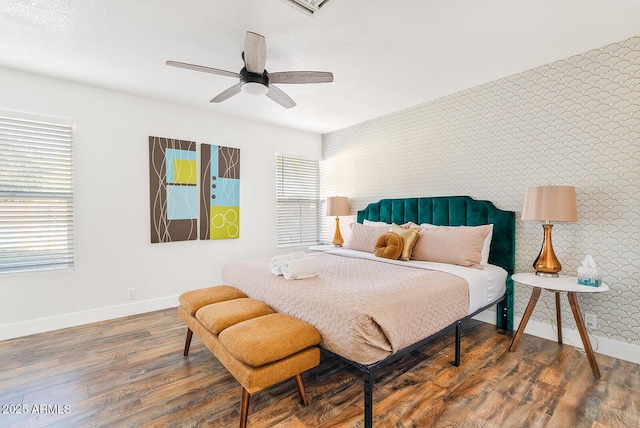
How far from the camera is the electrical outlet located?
2.52 m

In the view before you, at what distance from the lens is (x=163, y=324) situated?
3131 millimetres

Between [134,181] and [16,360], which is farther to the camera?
[134,181]

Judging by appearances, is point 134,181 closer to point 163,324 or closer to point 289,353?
point 163,324

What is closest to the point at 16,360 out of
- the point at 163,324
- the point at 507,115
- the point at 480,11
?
the point at 163,324

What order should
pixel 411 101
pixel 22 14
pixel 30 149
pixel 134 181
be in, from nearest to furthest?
pixel 22 14
pixel 30 149
pixel 134 181
pixel 411 101

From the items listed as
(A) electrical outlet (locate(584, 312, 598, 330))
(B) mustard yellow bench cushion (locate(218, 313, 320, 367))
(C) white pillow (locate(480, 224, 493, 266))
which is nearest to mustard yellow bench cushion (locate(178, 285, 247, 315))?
(B) mustard yellow bench cushion (locate(218, 313, 320, 367))

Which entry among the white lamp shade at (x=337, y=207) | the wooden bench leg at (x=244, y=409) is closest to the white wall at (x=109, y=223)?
the white lamp shade at (x=337, y=207)

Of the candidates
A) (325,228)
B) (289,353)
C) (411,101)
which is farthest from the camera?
(325,228)

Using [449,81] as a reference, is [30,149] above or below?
below

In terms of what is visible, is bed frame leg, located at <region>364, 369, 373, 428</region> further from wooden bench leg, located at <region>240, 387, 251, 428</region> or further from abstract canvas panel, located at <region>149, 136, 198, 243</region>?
abstract canvas panel, located at <region>149, 136, 198, 243</region>

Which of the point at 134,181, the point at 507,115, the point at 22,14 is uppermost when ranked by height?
the point at 22,14

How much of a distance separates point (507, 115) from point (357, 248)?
2220 mm

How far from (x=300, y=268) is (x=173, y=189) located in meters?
2.31

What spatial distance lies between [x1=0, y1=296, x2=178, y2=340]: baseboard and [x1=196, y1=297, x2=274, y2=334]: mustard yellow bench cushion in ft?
6.05
